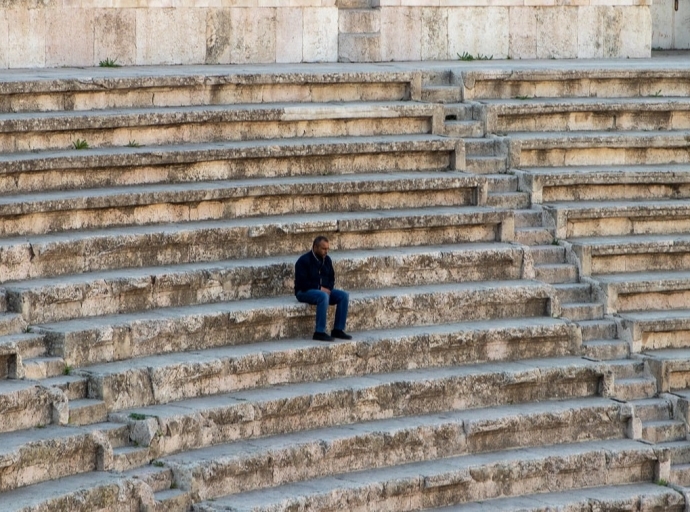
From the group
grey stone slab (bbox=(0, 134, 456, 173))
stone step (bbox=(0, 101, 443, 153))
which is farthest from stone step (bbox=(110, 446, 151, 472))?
stone step (bbox=(0, 101, 443, 153))

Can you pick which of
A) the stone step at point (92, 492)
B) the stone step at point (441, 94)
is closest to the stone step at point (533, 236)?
the stone step at point (441, 94)

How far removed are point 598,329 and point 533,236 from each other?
1.28 metres

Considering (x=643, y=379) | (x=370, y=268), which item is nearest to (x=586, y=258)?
(x=643, y=379)

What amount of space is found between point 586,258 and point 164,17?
17.5 ft

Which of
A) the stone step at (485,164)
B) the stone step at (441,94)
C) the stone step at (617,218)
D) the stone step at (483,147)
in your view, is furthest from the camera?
the stone step at (441,94)

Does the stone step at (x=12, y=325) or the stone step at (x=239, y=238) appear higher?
the stone step at (x=239, y=238)

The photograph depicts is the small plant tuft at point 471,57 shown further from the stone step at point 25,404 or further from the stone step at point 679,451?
the stone step at point 25,404

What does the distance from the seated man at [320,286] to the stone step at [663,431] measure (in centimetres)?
313

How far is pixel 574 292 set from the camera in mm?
15781

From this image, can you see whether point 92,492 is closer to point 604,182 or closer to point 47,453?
point 47,453

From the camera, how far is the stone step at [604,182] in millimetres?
16672

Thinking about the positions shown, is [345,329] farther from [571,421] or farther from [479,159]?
[479,159]

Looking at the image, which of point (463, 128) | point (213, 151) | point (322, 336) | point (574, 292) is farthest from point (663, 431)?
point (213, 151)

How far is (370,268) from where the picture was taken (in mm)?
14672
